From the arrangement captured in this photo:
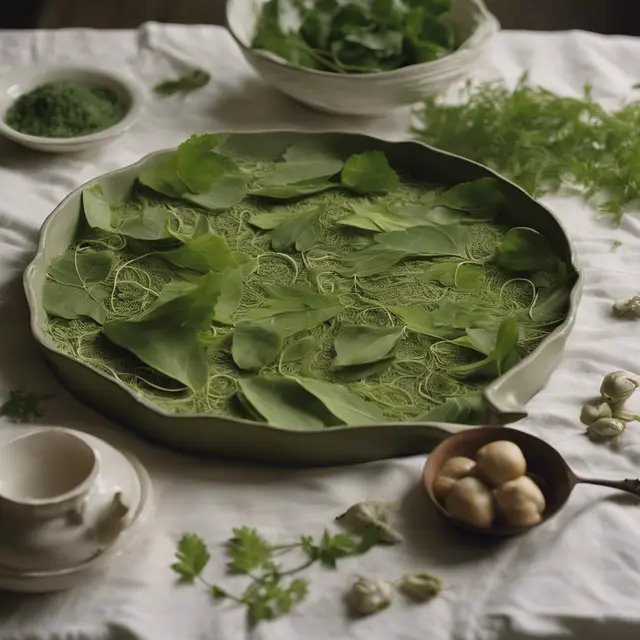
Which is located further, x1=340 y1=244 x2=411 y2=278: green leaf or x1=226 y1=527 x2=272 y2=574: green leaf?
x1=340 y1=244 x2=411 y2=278: green leaf

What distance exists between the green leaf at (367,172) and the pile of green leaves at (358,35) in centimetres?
16

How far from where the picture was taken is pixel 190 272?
35.9 inches

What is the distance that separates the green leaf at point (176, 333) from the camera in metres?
0.79

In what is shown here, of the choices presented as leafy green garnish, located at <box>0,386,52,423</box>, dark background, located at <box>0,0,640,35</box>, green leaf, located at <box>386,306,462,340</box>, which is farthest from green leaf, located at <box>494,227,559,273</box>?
dark background, located at <box>0,0,640,35</box>

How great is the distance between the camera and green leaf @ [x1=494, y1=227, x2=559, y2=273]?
92cm

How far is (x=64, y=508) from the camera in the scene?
625 millimetres

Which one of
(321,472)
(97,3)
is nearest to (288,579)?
(321,472)

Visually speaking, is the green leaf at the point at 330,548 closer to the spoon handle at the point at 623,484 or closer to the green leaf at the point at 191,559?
the green leaf at the point at 191,559

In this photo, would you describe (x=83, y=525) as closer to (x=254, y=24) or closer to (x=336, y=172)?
(x=336, y=172)

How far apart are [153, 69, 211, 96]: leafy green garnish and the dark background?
660 mm

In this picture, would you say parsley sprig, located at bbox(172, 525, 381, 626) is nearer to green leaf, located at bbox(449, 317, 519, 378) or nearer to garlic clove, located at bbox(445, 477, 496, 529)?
garlic clove, located at bbox(445, 477, 496, 529)

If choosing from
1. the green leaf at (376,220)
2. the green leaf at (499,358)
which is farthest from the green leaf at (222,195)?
the green leaf at (499,358)

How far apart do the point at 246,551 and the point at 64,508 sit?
0.12 meters

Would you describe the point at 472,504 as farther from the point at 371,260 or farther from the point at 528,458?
the point at 371,260
